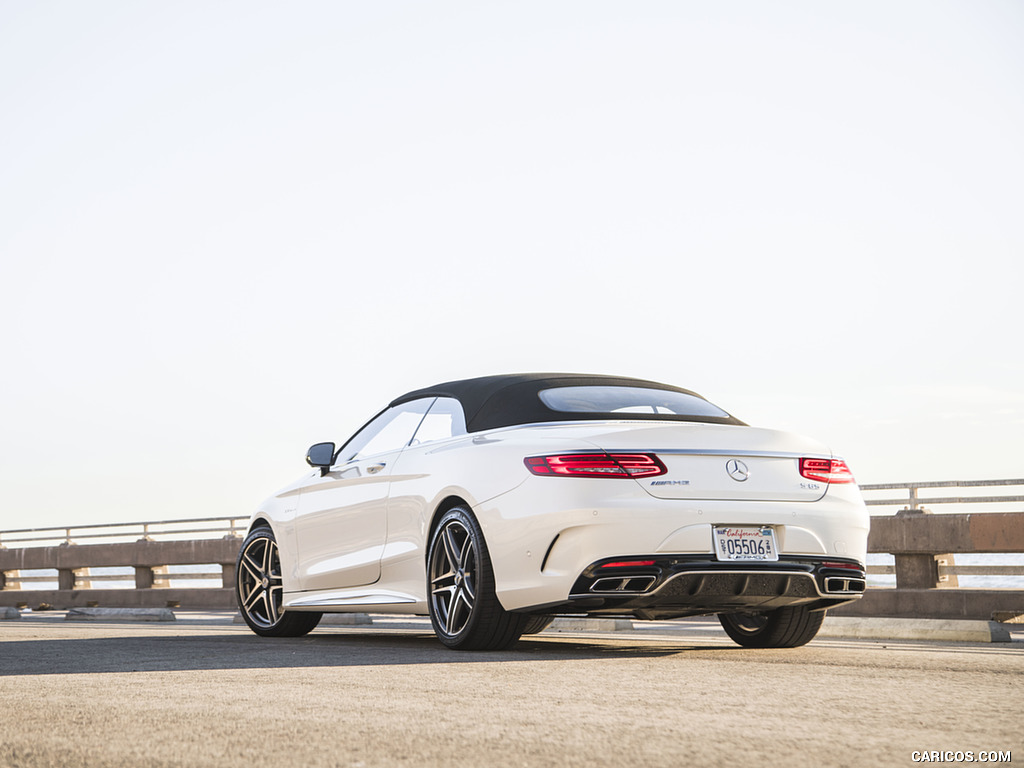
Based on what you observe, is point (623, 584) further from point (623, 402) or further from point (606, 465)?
point (623, 402)

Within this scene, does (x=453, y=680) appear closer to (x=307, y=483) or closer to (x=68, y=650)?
(x=68, y=650)

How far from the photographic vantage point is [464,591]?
6801mm

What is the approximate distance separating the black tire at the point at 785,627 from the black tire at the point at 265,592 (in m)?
3.11

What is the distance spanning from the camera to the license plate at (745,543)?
6.18m

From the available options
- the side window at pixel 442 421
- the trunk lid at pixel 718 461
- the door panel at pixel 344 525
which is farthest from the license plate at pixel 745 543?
the door panel at pixel 344 525

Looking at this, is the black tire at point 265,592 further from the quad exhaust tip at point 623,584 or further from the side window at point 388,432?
the quad exhaust tip at point 623,584

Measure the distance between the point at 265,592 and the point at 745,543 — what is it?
13.9ft

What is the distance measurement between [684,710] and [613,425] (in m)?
2.47

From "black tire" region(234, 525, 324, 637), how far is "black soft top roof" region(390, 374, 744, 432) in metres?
2.12

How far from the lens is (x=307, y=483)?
884cm

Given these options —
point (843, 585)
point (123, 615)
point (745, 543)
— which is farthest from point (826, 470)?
point (123, 615)

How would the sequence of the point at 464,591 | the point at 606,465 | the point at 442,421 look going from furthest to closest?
the point at 442,421 < the point at 464,591 < the point at 606,465

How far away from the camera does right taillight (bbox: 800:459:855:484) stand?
654cm

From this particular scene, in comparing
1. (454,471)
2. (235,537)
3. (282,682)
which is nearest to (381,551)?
(454,471)
